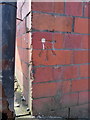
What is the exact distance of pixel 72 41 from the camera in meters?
1.21

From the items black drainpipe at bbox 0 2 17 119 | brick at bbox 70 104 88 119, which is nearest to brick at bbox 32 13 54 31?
black drainpipe at bbox 0 2 17 119

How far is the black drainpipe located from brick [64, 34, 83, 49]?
1.43 ft

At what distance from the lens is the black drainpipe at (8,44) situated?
3.05ft

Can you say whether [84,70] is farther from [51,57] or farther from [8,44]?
[8,44]

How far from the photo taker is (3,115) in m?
1.00

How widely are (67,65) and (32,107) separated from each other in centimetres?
43

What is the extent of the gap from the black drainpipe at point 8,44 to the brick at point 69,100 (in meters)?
0.46

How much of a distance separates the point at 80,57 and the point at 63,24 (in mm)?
319

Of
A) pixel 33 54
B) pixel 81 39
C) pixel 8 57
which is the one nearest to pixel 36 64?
pixel 33 54

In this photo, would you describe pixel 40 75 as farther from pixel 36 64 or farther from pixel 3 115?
pixel 3 115

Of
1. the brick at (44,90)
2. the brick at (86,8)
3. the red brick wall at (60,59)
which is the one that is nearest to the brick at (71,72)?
the red brick wall at (60,59)

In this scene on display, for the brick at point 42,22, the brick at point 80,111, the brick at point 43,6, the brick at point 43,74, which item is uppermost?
the brick at point 43,6

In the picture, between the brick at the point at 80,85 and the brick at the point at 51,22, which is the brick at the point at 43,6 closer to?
the brick at the point at 51,22

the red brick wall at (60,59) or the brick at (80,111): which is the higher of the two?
the red brick wall at (60,59)
